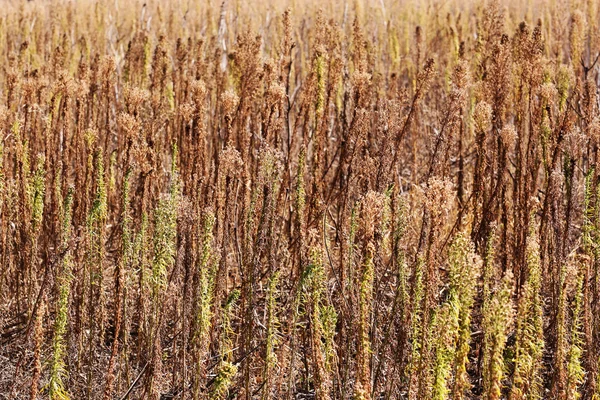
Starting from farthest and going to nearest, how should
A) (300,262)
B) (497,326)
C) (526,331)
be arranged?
(300,262), (526,331), (497,326)

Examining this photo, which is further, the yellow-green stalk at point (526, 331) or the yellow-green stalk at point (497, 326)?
the yellow-green stalk at point (526, 331)

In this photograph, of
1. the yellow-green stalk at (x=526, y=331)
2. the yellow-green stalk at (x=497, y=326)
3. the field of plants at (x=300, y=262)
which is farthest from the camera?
the field of plants at (x=300, y=262)

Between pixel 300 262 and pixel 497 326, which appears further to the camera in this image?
pixel 300 262

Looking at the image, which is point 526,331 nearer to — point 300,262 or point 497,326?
point 497,326

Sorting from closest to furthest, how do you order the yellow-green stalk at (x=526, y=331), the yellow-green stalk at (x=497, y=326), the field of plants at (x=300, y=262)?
1. the yellow-green stalk at (x=497, y=326)
2. the yellow-green stalk at (x=526, y=331)
3. the field of plants at (x=300, y=262)

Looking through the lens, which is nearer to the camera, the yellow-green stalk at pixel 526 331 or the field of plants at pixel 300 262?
the yellow-green stalk at pixel 526 331

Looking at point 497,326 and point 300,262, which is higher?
point 497,326

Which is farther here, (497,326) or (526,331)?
(526,331)

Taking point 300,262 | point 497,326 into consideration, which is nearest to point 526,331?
point 497,326

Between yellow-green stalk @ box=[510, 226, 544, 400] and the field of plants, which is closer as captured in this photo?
yellow-green stalk @ box=[510, 226, 544, 400]

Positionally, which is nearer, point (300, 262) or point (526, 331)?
point (526, 331)

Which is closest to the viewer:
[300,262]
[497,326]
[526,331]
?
[497,326]

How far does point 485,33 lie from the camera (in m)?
3.07

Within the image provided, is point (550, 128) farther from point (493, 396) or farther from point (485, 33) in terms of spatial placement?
point (493, 396)
